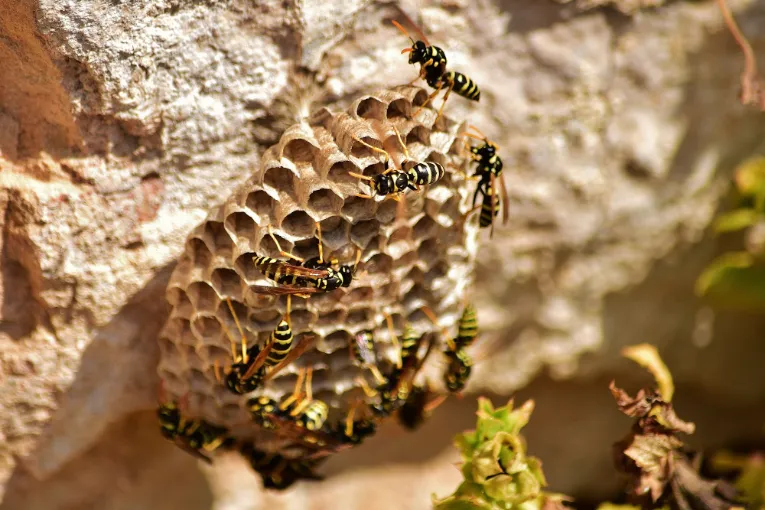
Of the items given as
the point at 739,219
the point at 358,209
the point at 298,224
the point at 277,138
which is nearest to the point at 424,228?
the point at 358,209

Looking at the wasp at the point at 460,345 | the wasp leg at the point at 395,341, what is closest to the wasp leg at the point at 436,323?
the wasp at the point at 460,345

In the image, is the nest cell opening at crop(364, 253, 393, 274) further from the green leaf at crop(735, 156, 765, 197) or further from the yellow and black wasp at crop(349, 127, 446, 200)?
the green leaf at crop(735, 156, 765, 197)

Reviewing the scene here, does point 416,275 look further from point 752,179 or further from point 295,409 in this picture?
point 752,179

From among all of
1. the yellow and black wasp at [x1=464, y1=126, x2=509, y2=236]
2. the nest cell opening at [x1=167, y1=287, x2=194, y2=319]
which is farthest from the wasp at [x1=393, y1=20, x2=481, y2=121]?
the nest cell opening at [x1=167, y1=287, x2=194, y2=319]

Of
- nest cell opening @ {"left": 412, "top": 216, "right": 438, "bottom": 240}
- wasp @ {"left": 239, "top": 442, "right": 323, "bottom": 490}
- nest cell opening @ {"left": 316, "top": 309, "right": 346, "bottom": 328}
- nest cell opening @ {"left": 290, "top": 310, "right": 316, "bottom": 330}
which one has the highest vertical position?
nest cell opening @ {"left": 412, "top": 216, "right": 438, "bottom": 240}

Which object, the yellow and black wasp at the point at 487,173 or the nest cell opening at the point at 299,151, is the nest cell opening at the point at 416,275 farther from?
the nest cell opening at the point at 299,151

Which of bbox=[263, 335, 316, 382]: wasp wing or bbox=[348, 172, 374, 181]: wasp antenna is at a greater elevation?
bbox=[348, 172, 374, 181]: wasp antenna

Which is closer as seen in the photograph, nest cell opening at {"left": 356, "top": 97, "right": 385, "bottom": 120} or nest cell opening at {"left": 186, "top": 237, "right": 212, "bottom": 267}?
nest cell opening at {"left": 356, "top": 97, "right": 385, "bottom": 120}
